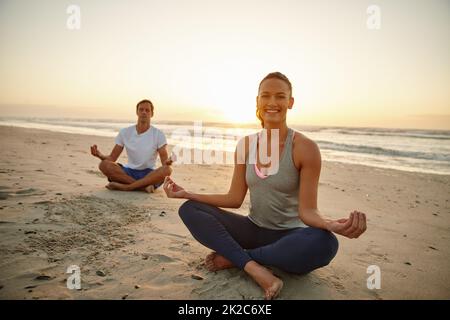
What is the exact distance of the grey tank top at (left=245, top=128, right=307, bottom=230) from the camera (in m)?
2.51

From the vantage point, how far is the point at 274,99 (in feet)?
8.61

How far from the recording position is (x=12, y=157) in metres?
7.04

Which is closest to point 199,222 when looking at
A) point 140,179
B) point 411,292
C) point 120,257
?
point 120,257

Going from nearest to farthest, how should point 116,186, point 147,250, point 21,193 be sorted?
point 147,250 < point 21,193 < point 116,186

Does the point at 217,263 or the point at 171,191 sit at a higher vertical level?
the point at 171,191

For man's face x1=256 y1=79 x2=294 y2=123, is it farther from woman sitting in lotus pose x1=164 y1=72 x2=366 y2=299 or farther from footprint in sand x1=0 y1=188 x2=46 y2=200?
footprint in sand x1=0 y1=188 x2=46 y2=200

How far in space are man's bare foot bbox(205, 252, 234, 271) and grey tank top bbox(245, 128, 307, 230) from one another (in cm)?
42

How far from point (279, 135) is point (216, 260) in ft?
4.00

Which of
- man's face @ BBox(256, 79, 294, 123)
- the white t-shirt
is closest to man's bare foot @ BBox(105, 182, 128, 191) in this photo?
the white t-shirt

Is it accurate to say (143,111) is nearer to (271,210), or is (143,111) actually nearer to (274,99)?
(274,99)

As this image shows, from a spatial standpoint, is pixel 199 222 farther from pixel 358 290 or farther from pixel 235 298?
pixel 358 290

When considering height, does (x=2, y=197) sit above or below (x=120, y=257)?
above

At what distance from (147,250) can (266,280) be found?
1.26 metres

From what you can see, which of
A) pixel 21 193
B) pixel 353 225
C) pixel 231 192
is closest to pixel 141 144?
pixel 21 193
